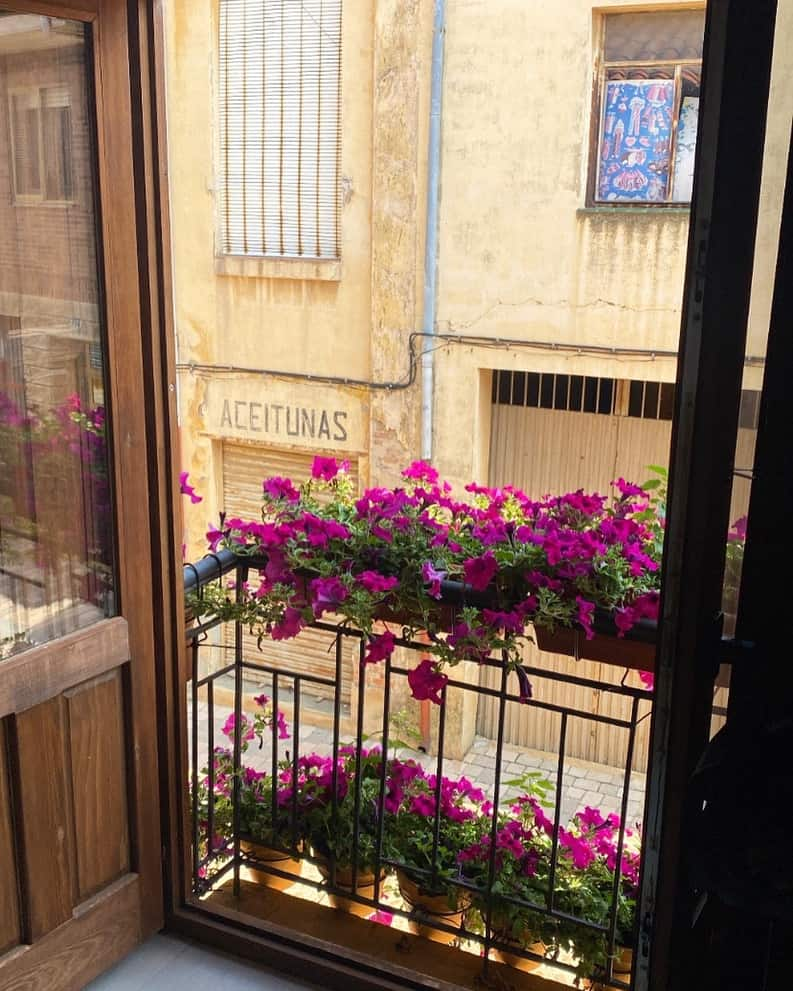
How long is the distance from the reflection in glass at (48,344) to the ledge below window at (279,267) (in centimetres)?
558

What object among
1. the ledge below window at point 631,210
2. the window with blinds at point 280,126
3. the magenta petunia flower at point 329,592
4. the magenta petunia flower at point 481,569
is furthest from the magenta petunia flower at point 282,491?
the window with blinds at point 280,126

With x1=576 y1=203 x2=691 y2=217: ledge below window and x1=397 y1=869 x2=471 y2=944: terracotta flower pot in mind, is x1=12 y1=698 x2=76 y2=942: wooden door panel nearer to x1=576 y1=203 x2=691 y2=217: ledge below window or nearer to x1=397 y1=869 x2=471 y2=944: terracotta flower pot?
x1=397 y1=869 x2=471 y2=944: terracotta flower pot

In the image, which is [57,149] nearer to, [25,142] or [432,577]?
[25,142]

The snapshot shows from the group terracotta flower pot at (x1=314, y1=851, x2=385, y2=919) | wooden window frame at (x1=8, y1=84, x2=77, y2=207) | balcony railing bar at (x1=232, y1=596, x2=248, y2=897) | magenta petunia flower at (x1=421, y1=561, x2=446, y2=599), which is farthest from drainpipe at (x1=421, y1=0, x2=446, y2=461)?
wooden window frame at (x1=8, y1=84, x2=77, y2=207)

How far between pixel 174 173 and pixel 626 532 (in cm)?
651

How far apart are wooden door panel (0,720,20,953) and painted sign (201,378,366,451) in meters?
5.73

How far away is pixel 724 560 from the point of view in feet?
4.08

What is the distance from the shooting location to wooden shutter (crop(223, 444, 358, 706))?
7.52 metres

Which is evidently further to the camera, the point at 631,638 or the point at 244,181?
the point at 244,181

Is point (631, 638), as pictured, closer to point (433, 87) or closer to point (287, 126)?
point (433, 87)

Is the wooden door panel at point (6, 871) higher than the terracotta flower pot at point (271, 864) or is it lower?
higher

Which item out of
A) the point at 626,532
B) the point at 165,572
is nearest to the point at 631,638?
the point at 626,532

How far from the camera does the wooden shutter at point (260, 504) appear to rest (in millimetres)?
7516

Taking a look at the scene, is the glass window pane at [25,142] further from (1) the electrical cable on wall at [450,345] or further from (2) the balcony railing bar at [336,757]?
(1) the electrical cable on wall at [450,345]
